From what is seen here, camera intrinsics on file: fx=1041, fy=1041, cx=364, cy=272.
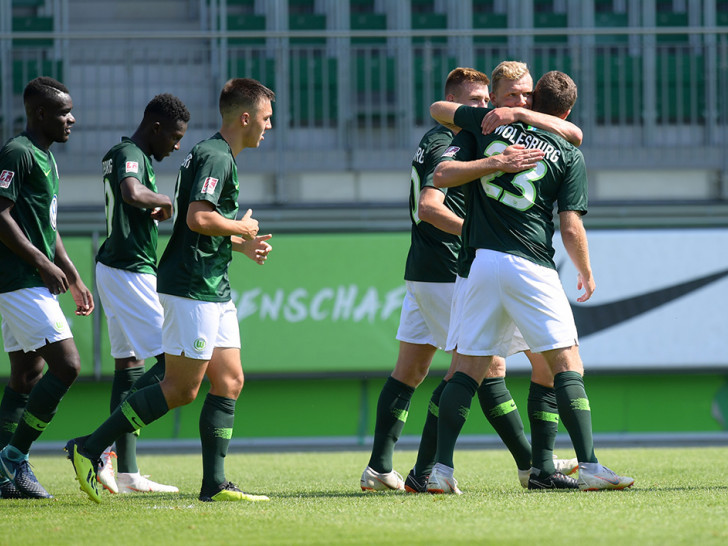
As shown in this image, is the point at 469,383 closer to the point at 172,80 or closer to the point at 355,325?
the point at 355,325

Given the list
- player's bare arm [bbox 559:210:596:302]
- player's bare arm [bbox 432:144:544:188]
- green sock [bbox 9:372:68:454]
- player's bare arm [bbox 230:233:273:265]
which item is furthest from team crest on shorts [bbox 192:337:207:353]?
player's bare arm [bbox 559:210:596:302]

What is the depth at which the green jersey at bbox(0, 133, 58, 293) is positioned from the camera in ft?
17.5

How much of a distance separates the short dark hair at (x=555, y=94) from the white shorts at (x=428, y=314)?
Result: 41.7 inches

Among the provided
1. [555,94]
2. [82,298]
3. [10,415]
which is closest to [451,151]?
[555,94]

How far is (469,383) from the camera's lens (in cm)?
499

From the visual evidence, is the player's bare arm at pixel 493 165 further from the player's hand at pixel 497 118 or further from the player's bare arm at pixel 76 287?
the player's bare arm at pixel 76 287

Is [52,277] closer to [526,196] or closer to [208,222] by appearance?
[208,222]

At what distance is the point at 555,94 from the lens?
16.9 ft

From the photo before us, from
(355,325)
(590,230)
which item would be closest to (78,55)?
(355,325)

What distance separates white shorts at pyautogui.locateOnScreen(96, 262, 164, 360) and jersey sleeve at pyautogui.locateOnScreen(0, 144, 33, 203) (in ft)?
2.35

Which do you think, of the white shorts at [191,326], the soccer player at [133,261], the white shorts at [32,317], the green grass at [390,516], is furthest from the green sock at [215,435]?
the white shorts at [32,317]

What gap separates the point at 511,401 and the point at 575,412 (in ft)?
1.93

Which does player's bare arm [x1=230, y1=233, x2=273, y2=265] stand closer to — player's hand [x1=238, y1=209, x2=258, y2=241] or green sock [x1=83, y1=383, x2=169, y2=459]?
player's hand [x1=238, y1=209, x2=258, y2=241]

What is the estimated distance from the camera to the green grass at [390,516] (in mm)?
3734
